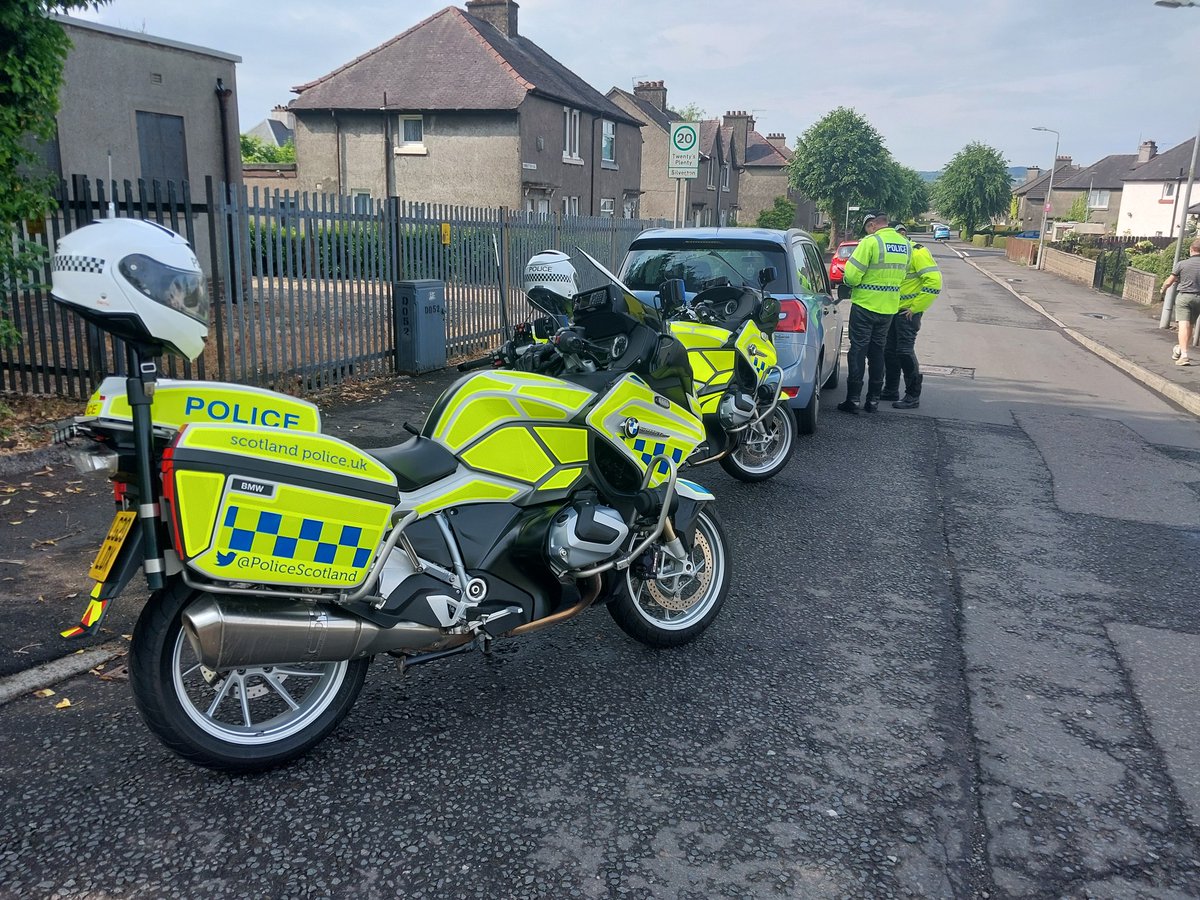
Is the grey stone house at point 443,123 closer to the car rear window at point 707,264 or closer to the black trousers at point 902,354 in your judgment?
the black trousers at point 902,354

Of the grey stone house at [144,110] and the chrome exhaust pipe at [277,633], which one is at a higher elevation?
the grey stone house at [144,110]

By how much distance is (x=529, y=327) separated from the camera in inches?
154

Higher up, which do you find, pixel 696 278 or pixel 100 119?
pixel 100 119

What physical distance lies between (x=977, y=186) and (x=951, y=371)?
300 ft

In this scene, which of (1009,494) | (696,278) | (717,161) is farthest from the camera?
(717,161)

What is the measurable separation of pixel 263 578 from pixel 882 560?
3763 millimetres

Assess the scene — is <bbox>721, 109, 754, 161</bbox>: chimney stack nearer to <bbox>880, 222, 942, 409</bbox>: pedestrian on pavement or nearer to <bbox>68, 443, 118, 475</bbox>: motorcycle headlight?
<bbox>880, 222, 942, 409</bbox>: pedestrian on pavement

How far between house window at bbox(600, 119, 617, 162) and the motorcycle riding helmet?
1287 inches

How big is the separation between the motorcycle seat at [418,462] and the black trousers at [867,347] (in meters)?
7.06

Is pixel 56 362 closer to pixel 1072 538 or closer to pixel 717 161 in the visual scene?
pixel 1072 538

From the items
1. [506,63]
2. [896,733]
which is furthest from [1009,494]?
[506,63]

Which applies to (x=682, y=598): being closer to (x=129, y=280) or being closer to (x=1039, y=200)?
(x=129, y=280)

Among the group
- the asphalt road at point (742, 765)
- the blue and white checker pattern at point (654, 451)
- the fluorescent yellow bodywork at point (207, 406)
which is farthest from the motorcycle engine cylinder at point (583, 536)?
the fluorescent yellow bodywork at point (207, 406)

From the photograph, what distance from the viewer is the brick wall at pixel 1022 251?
4809 cm
